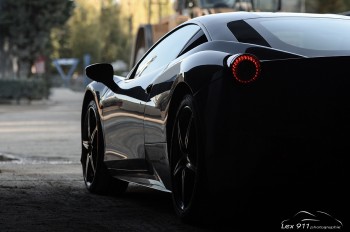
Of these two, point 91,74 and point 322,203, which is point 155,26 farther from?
point 322,203

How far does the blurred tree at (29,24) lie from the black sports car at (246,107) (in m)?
50.4

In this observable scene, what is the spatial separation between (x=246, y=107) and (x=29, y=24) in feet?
175

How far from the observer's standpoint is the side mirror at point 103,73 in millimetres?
8094

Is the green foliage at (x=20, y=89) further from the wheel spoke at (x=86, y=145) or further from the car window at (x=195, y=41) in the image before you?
the car window at (x=195, y=41)

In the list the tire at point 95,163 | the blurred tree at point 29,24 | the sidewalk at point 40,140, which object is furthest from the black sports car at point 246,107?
the blurred tree at point 29,24

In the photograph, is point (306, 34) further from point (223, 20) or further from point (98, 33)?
point (98, 33)

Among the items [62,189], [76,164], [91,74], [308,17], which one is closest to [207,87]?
[308,17]

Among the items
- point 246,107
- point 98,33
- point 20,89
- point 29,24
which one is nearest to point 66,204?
point 246,107

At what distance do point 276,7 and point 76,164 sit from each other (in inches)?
472

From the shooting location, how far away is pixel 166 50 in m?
7.54

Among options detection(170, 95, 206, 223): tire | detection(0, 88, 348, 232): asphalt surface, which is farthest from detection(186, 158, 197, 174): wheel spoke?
detection(0, 88, 348, 232): asphalt surface

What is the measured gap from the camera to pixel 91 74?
8.08 m

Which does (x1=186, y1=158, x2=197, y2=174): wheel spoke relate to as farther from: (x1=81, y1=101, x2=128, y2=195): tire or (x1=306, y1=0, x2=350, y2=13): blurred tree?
(x1=306, y1=0, x2=350, y2=13): blurred tree

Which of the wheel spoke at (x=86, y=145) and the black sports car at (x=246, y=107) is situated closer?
the black sports car at (x=246, y=107)
